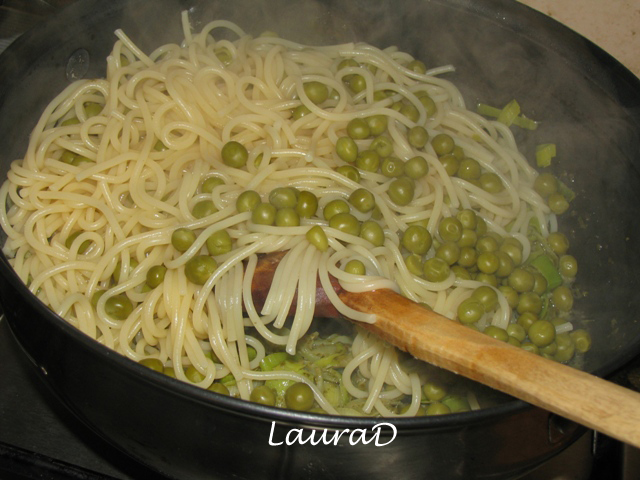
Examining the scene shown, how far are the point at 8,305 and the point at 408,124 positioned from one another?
2.57m

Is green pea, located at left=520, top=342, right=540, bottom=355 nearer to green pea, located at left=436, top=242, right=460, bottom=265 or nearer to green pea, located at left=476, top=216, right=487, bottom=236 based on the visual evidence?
green pea, located at left=436, top=242, right=460, bottom=265

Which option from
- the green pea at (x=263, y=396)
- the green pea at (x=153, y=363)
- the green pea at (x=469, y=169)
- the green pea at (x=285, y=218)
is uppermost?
the green pea at (x=469, y=169)

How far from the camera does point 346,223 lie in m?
3.50

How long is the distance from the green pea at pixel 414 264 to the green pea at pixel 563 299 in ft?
3.08

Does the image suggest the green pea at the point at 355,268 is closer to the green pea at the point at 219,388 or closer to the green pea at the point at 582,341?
the green pea at the point at 219,388

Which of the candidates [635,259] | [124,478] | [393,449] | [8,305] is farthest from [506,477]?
[8,305]

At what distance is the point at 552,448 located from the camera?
2.79 metres

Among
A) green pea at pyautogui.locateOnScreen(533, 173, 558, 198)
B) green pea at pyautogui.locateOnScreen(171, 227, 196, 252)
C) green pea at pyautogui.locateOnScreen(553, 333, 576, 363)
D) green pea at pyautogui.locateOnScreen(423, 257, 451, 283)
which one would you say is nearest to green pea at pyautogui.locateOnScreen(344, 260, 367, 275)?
green pea at pyautogui.locateOnScreen(423, 257, 451, 283)

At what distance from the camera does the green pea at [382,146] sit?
399cm

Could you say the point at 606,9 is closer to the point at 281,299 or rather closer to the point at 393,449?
the point at 281,299

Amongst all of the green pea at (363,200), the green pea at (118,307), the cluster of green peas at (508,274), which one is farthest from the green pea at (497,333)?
the green pea at (118,307)

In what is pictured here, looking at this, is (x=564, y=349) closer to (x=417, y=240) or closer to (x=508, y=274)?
(x=508, y=274)

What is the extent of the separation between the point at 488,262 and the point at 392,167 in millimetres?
813

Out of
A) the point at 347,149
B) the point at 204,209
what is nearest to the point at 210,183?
the point at 204,209
